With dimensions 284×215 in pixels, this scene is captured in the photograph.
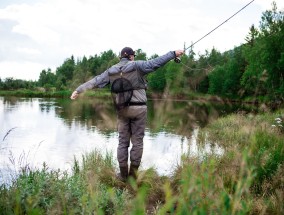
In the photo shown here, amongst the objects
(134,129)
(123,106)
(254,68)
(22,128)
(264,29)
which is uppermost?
(264,29)

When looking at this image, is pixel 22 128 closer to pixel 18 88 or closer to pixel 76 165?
pixel 76 165

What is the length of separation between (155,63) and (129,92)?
2.18 ft

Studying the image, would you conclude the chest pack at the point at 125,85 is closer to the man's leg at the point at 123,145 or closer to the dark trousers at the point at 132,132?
the dark trousers at the point at 132,132

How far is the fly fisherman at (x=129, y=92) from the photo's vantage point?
20.1 ft

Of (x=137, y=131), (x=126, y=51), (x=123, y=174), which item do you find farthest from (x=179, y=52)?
(x=123, y=174)

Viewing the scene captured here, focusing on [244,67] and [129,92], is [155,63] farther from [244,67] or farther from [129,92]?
[244,67]

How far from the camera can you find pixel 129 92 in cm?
617

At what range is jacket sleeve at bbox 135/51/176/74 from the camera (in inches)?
236

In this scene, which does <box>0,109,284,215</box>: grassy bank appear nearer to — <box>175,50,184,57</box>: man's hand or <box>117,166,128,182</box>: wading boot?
<box>117,166,128,182</box>: wading boot

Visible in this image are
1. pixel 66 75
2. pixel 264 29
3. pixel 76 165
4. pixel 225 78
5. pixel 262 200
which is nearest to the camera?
pixel 262 200

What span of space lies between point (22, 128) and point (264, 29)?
38754mm

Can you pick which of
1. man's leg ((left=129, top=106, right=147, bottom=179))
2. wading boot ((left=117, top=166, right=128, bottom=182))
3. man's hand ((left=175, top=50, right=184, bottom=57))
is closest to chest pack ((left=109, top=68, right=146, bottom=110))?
man's leg ((left=129, top=106, right=147, bottom=179))

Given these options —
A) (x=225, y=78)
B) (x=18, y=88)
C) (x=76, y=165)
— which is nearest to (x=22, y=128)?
(x=76, y=165)

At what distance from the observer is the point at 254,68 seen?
164 ft
